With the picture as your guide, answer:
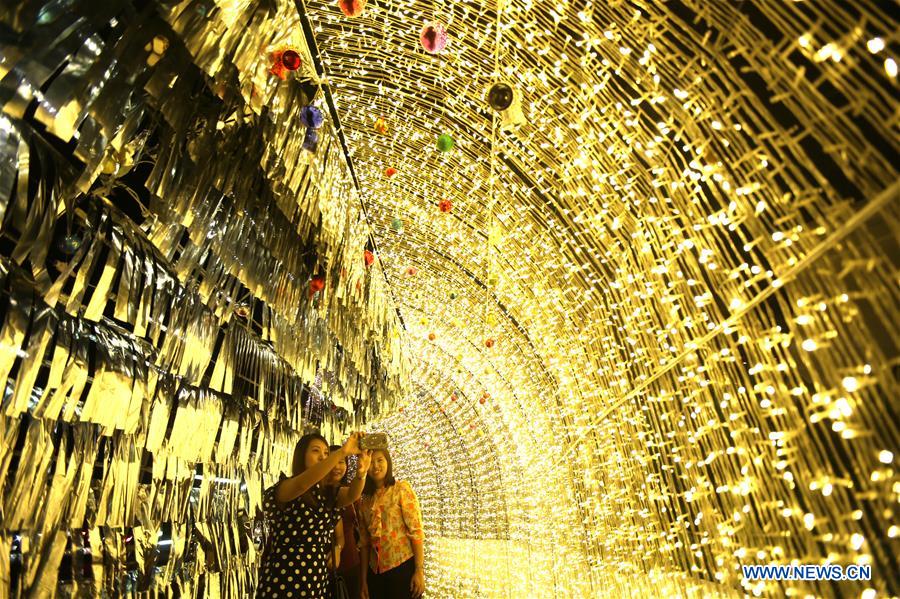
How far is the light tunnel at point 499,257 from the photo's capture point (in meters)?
1.24

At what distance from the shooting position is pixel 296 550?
2629mm

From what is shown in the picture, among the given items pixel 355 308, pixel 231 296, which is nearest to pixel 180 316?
pixel 231 296

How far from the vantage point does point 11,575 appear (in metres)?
1.89

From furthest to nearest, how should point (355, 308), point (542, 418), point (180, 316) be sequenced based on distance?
point (542, 418) < point (355, 308) < point (180, 316)

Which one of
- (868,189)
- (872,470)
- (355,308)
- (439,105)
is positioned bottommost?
(872,470)

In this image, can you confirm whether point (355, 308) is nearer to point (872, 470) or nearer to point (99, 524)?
point (99, 524)

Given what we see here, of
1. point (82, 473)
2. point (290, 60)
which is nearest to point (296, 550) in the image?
point (82, 473)

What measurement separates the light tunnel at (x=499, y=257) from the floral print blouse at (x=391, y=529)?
813 mm

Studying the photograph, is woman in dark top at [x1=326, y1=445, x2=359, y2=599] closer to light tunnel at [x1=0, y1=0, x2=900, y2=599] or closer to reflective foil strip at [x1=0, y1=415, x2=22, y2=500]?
light tunnel at [x1=0, y1=0, x2=900, y2=599]

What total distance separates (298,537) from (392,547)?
155 cm

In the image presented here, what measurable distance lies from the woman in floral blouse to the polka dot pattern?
1365 millimetres

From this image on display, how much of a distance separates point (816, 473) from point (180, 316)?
90.9 inches

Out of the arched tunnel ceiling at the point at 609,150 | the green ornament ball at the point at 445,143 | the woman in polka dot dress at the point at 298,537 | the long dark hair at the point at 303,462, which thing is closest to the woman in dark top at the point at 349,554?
the long dark hair at the point at 303,462

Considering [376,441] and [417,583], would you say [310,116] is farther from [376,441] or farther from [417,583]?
[417,583]
